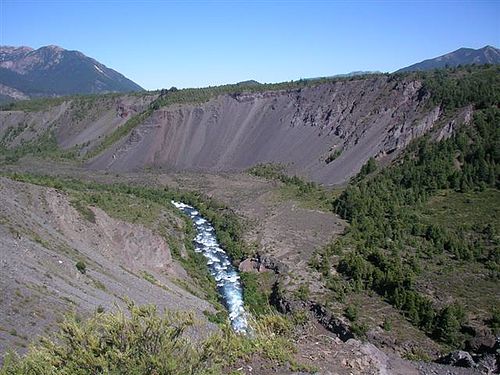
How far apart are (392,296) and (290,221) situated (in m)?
22.0

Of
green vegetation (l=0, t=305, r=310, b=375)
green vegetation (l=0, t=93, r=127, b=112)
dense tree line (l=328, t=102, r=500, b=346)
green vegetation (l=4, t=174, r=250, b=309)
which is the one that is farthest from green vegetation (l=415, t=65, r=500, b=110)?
green vegetation (l=0, t=93, r=127, b=112)

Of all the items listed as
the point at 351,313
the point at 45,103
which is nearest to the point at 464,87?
the point at 351,313

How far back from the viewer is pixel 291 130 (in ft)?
305

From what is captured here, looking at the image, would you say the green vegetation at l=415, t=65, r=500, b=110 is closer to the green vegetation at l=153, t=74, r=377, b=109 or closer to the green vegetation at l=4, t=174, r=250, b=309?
the green vegetation at l=153, t=74, r=377, b=109

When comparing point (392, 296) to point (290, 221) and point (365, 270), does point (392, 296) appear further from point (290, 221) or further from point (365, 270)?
point (290, 221)

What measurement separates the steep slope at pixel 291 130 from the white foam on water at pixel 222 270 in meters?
23.7

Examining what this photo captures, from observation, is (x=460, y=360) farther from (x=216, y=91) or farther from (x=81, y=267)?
(x=216, y=91)

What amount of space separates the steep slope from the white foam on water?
23.7 meters

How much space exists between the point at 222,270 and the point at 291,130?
48.7 m

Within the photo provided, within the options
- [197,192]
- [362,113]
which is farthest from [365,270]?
[362,113]

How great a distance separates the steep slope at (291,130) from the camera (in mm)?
77125

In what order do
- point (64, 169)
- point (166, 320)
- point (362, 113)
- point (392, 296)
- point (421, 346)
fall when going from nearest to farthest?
point (166, 320), point (421, 346), point (392, 296), point (362, 113), point (64, 169)

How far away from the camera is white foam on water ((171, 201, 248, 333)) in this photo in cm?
3942

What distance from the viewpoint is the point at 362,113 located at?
84562mm
